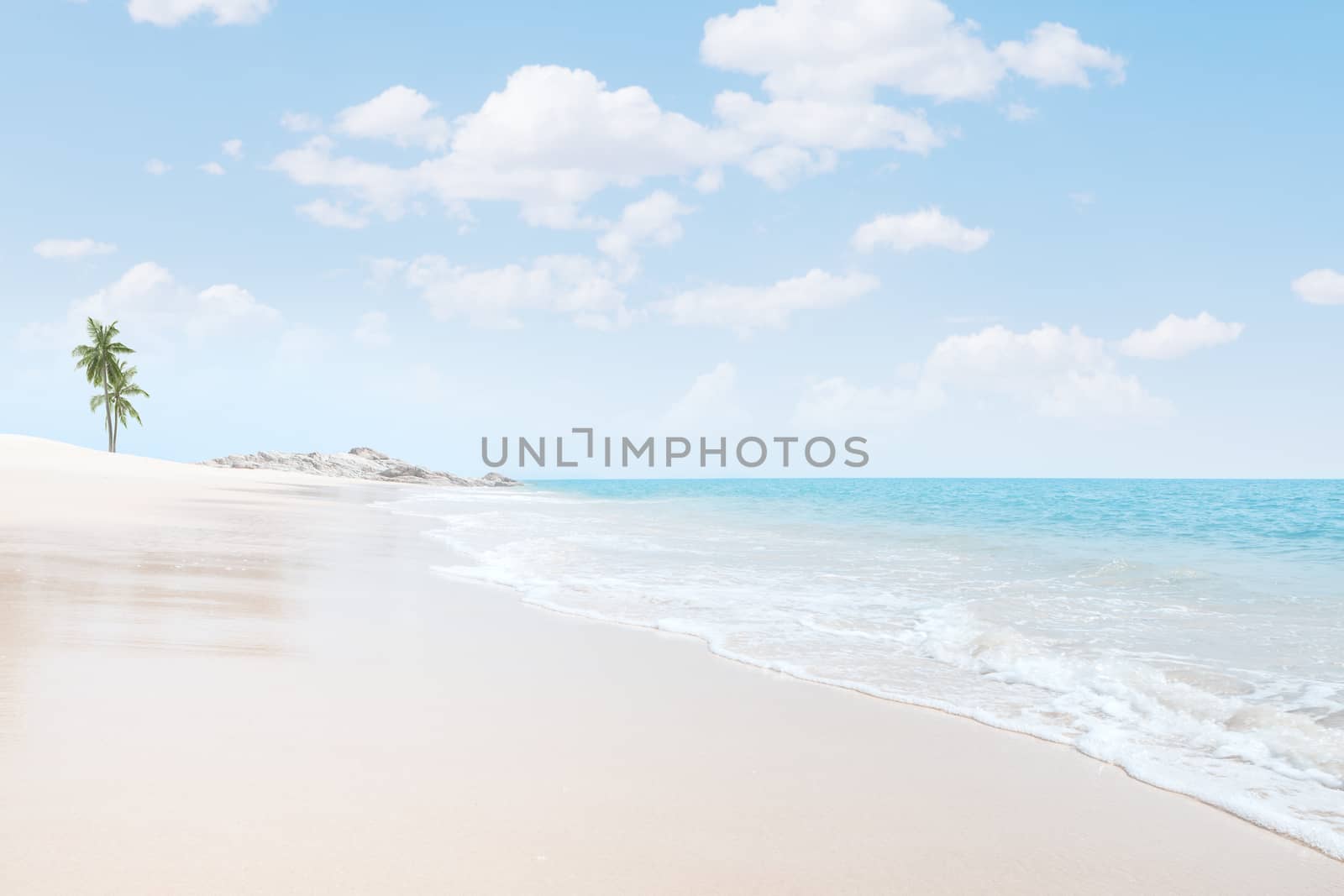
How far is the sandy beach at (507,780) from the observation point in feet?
9.13

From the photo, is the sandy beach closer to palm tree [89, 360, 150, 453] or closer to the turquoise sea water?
the turquoise sea water

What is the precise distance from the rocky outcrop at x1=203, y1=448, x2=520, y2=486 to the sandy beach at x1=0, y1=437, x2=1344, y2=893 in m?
55.0

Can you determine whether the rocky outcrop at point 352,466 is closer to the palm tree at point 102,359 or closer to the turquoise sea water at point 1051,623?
the palm tree at point 102,359

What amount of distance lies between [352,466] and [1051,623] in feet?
201

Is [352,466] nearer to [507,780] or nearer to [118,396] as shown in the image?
[118,396]

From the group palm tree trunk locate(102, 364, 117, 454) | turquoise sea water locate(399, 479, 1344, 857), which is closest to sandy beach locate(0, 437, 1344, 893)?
turquoise sea water locate(399, 479, 1344, 857)

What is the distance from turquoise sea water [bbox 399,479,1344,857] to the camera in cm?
461

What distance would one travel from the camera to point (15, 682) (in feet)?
14.4

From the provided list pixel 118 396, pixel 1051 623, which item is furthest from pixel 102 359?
pixel 1051 623

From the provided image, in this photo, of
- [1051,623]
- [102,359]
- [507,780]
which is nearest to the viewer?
[507,780]

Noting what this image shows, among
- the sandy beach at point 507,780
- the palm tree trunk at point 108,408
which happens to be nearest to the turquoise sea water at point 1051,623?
the sandy beach at point 507,780

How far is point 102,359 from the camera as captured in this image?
5034cm

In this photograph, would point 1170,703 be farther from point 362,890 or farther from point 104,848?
point 104,848

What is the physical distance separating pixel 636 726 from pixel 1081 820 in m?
2.13
